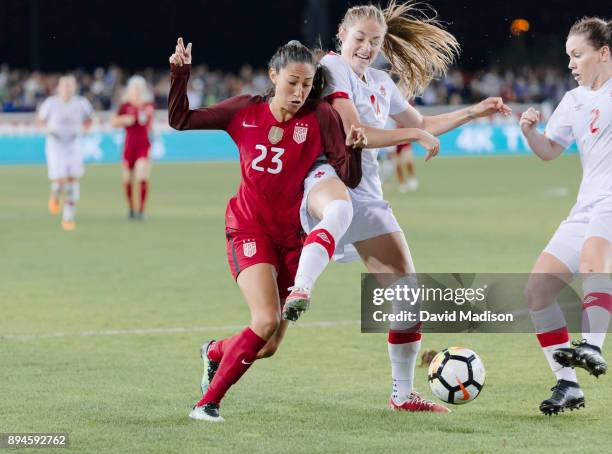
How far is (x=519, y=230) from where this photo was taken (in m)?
16.1

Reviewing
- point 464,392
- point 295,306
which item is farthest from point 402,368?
point 295,306

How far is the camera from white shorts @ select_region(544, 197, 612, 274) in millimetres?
6082

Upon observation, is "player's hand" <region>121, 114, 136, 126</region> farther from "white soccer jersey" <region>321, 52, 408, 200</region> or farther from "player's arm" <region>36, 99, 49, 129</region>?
"white soccer jersey" <region>321, 52, 408, 200</region>

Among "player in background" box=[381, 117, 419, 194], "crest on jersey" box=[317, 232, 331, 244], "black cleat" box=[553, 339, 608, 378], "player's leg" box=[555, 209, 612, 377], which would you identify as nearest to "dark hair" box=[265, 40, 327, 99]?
"crest on jersey" box=[317, 232, 331, 244]

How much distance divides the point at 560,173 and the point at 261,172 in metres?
22.3

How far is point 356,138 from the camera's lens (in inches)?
234

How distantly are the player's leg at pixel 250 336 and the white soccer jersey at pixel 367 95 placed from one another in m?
0.78

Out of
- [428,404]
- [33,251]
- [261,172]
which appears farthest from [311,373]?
[33,251]

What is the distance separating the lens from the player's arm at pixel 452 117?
641cm

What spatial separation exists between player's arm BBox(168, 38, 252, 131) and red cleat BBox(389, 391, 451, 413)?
174 centimetres

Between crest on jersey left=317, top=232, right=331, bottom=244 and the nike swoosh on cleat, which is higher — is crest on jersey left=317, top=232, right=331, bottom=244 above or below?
above

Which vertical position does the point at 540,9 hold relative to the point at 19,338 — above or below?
above

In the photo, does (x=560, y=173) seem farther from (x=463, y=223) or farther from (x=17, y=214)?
(x=17, y=214)

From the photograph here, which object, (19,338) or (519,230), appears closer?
(19,338)
